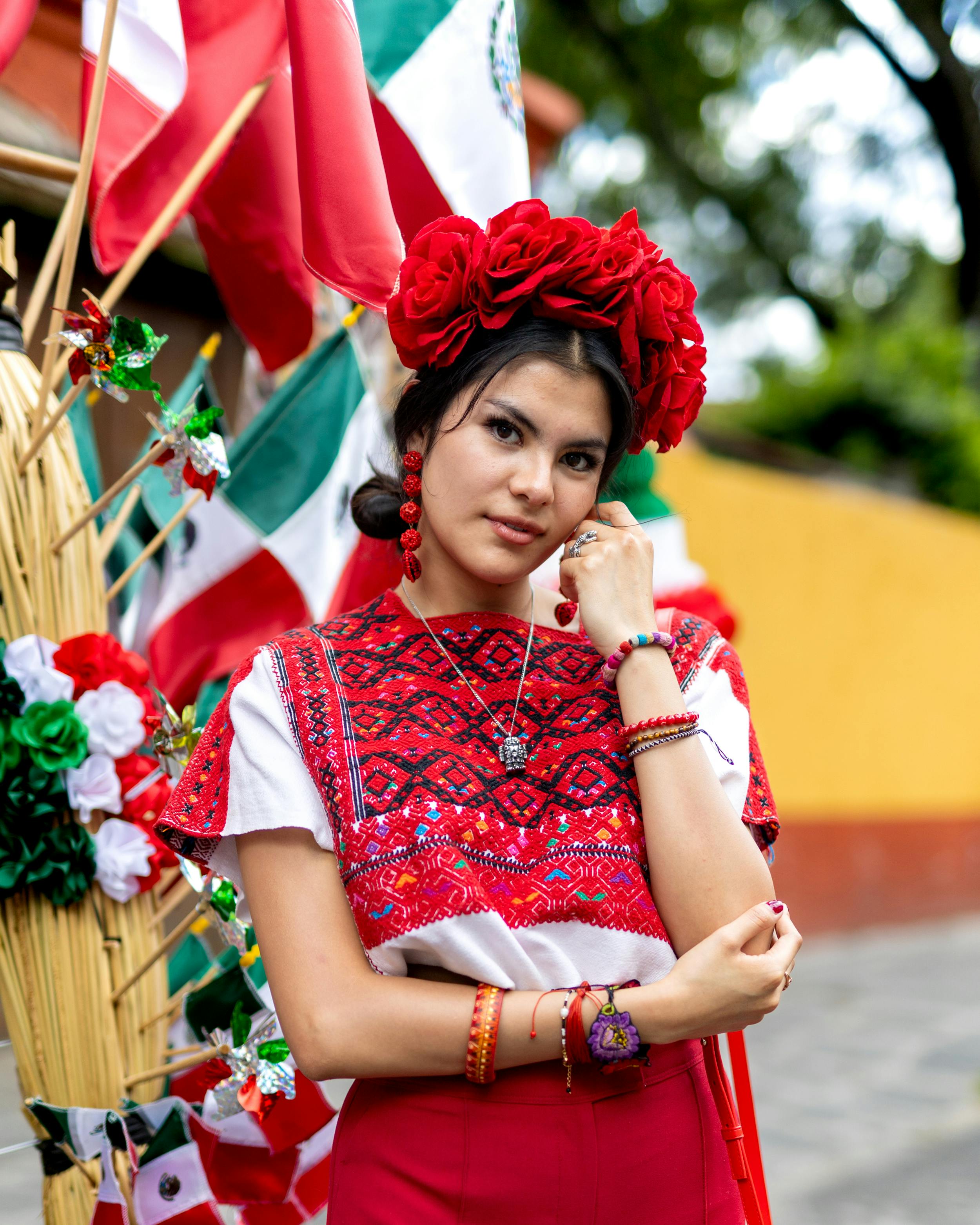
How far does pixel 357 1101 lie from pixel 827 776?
630cm

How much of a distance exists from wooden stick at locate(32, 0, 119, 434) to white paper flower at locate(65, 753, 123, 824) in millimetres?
522

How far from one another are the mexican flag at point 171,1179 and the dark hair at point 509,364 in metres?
1.04

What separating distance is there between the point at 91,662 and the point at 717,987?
1020 mm

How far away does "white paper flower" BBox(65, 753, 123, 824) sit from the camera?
171cm

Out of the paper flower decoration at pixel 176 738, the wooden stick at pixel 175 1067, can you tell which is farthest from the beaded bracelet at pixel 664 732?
the wooden stick at pixel 175 1067

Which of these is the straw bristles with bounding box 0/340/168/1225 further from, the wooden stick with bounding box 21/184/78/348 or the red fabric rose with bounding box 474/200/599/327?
the red fabric rose with bounding box 474/200/599/327

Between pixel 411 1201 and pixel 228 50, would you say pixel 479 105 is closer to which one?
pixel 228 50

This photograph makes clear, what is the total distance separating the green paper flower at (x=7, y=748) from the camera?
1646 millimetres

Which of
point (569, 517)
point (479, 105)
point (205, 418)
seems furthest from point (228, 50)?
point (569, 517)

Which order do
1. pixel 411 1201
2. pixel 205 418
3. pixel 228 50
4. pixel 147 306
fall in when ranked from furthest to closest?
pixel 147 306, pixel 228 50, pixel 205 418, pixel 411 1201

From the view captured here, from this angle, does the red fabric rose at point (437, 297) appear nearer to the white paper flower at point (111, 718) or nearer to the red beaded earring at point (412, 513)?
the red beaded earring at point (412, 513)

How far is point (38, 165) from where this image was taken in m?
1.85

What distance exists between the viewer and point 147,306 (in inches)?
162

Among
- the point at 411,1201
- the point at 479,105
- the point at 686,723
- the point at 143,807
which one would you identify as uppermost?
the point at 479,105
